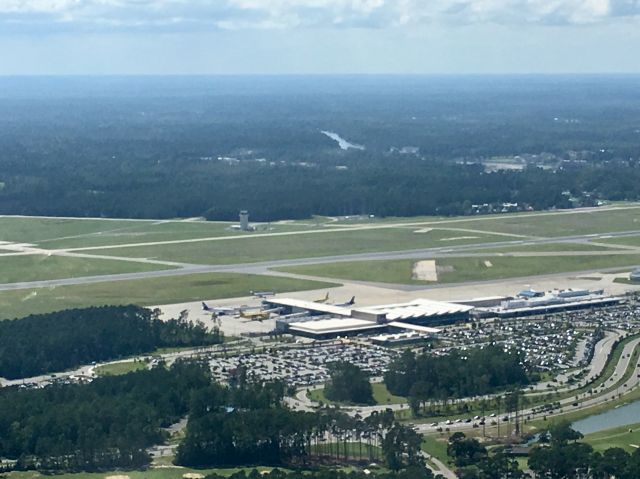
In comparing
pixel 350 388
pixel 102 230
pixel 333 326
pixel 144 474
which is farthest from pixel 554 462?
pixel 102 230

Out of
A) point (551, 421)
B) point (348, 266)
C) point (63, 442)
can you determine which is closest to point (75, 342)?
point (63, 442)

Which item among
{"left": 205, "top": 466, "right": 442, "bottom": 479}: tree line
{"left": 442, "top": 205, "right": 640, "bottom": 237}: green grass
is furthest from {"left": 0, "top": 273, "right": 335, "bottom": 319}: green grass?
{"left": 205, "top": 466, "right": 442, "bottom": 479}: tree line

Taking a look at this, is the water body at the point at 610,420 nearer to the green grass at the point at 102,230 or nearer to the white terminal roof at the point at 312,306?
the white terminal roof at the point at 312,306

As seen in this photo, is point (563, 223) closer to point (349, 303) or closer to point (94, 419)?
point (349, 303)

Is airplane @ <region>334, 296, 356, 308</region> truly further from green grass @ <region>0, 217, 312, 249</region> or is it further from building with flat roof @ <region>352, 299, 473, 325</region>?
green grass @ <region>0, 217, 312, 249</region>

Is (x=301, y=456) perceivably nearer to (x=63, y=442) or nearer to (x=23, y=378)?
(x=63, y=442)
